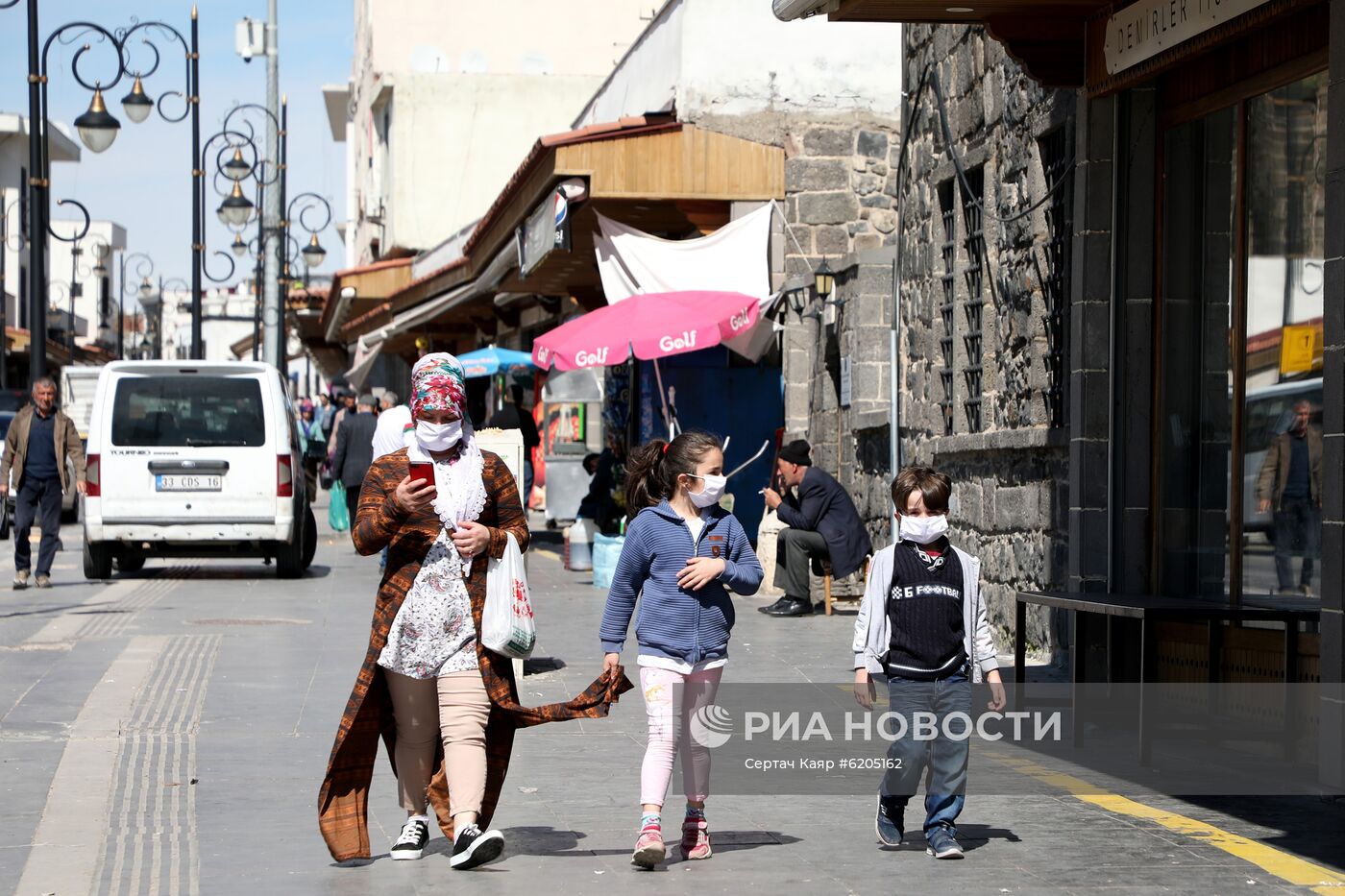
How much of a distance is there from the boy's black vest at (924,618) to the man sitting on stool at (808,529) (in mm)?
7918

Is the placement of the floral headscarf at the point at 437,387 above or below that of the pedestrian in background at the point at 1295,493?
above

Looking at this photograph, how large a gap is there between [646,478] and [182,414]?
12066 mm

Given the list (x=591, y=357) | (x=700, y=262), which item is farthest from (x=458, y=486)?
(x=700, y=262)

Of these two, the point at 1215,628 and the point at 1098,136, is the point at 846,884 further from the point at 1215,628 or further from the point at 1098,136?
the point at 1098,136

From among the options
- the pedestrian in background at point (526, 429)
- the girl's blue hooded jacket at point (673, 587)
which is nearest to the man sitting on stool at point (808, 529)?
the pedestrian in background at point (526, 429)

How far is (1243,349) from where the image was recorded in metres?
9.71

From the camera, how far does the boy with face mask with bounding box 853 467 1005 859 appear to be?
6.59m

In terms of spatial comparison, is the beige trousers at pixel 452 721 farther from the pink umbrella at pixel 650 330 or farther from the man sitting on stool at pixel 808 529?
the pink umbrella at pixel 650 330

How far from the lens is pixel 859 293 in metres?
16.3

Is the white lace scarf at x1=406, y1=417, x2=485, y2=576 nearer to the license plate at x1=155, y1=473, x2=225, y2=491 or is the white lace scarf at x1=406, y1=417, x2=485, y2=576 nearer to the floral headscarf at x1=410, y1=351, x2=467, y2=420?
the floral headscarf at x1=410, y1=351, x2=467, y2=420

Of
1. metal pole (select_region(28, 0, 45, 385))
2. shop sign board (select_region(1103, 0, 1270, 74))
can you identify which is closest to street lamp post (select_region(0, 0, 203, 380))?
metal pole (select_region(28, 0, 45, 385))

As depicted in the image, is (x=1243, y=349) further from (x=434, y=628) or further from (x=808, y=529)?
(x=808, y=529)

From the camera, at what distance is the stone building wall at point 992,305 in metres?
11.7

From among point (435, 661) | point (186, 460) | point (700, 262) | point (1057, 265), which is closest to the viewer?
point (435, 661)
